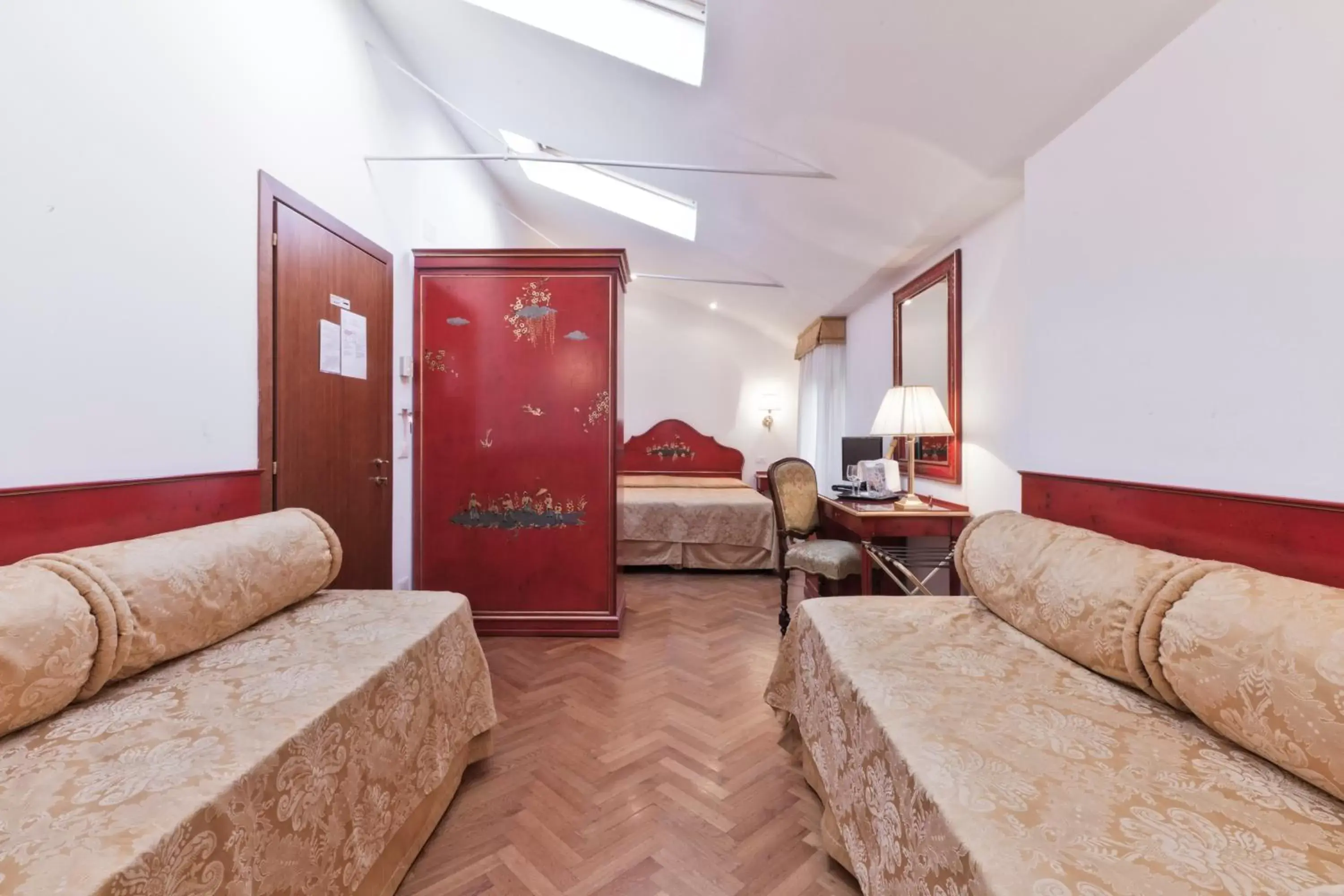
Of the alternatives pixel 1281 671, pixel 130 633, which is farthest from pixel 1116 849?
pixel 130 633

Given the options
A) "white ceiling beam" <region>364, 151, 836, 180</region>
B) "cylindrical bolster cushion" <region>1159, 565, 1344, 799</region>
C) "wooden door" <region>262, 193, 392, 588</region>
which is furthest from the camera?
"white ceiling beam" <region>364, 151, 836, 180</region>

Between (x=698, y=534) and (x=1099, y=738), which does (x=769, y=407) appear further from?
(x=1099, y=738)

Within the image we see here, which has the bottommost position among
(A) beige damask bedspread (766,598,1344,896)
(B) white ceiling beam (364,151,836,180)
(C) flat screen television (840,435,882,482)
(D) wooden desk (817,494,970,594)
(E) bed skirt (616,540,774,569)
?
(E) bed skirt (616,540,774,569)

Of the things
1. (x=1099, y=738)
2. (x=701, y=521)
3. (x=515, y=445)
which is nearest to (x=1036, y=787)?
(x=1099, y=738)

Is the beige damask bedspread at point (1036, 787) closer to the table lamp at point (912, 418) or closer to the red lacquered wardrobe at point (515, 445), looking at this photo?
the table lamp at point (912, 418)

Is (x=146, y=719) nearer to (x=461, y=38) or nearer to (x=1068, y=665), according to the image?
(x=1068, y=665)

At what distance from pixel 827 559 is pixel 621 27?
2.87 meters

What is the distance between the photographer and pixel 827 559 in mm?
2879

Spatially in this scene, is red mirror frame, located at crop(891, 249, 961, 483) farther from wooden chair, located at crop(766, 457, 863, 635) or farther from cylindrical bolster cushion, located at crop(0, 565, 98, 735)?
cylindrical bolster cushion, located at crop(0, 565, 98, 735)

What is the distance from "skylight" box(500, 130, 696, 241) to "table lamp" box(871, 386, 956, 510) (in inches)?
91.9

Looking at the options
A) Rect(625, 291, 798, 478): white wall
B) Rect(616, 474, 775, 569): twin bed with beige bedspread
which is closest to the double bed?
Rect(616, 474, 775, 569): twin bed with beige bedspread

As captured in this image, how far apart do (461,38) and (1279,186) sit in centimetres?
332

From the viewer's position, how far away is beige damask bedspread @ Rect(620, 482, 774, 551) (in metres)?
4.31

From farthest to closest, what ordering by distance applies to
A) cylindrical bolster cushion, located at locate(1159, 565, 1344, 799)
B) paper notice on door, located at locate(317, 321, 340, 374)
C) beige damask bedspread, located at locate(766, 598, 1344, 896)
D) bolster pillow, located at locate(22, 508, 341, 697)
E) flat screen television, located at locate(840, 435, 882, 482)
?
flat screen television, located at locate(840, 435, 882, 482)
paper notice on door, located at locate(317, 321, 340, 374)
bolster pillow, located at locate(22, 508, 341, 697)
cylindrical bolster cushion, located at locate(1159, 565, 1344, 799)
beige damask bedspread, located at locate(766, 598, 1344, 896)
